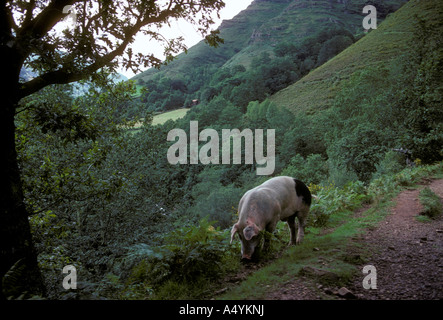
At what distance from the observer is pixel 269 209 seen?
662 centimetres

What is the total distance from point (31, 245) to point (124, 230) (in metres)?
9.14

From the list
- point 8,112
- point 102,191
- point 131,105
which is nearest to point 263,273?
point 102,191

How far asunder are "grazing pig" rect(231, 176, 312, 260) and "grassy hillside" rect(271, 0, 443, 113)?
67115 mm

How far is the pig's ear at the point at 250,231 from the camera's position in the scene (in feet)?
19.0

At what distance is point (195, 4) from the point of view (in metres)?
7.18

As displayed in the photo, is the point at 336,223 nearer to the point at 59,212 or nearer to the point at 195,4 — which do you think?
the point at 195,4

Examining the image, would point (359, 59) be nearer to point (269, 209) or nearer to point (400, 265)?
point (269, 209)

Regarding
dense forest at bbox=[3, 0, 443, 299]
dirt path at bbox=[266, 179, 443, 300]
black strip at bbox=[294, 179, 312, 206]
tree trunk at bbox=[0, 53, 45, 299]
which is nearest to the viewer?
tree trunk at bbox=[0, 53, 45, 299]

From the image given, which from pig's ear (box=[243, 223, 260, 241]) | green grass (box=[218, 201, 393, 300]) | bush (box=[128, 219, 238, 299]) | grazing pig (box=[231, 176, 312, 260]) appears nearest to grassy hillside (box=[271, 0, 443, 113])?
grazing pig (box=[231, 176, 312, 260])

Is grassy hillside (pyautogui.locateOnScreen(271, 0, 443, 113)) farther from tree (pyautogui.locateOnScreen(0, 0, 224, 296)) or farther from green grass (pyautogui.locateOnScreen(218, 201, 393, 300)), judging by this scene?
tree (pyautogui.locateOnScreen(0, 0, 224, 296))

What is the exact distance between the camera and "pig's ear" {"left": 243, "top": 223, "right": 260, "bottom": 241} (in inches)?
228

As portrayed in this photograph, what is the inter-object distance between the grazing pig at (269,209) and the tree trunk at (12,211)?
4.04m

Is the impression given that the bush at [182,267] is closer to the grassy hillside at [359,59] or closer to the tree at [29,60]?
the tree at [29,60]

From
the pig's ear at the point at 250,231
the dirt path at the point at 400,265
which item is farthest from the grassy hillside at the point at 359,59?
the pig's ear at the point at 250,231
